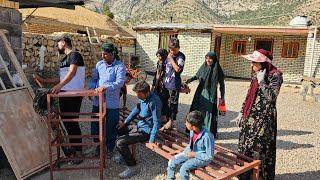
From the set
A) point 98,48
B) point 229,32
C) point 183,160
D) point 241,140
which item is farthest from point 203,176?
point 229,32

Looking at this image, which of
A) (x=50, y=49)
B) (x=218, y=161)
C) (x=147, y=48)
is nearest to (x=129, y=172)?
(x=218, y=161)

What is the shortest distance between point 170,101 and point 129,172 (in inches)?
63.1

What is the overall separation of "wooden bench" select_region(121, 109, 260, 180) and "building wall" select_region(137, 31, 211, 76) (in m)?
12.5

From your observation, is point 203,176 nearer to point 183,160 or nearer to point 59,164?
point 183,160

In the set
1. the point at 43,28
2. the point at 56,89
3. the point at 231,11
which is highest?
the point at 231,11

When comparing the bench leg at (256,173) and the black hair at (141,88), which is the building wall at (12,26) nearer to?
the black hair at (141,88)

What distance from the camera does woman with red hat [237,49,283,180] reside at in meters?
3.70

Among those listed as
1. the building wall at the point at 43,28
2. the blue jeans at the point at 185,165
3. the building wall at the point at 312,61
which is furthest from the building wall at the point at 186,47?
the blue jeans at the point at 185,165

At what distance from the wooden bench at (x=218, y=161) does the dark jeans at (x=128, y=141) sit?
221mm

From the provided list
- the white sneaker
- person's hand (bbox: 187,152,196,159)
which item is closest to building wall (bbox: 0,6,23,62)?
the white sneaker

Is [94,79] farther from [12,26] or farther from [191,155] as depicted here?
[191,155]

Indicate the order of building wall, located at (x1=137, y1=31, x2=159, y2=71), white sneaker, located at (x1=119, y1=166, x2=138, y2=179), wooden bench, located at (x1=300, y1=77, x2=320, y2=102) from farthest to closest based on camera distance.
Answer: building wall, located at (x1=137, y1=31, x2=159, y2=71), wooden bench, located at (x1=300, y1=77, x2=320, y2=102), white sneaker, located at (x1=119, y1=166, x2=138, y2=179)

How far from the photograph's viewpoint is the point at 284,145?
609 cm

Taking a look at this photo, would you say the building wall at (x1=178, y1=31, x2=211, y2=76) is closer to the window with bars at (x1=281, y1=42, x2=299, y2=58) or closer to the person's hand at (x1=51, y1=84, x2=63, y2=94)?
the window with bars at (x1=281, y1=42, x2=299, y2=58)
